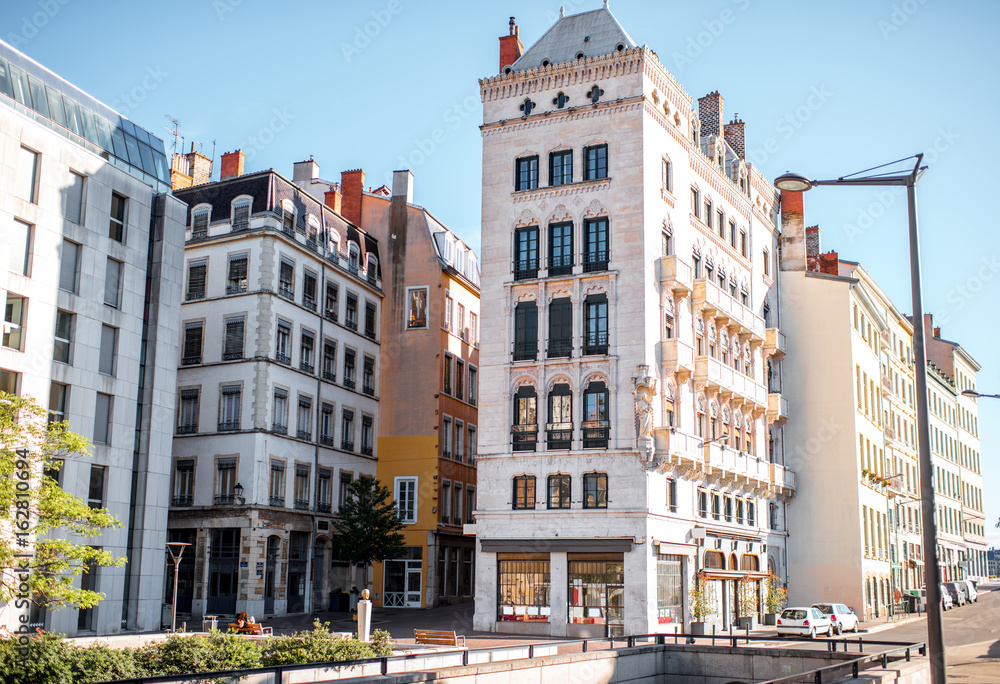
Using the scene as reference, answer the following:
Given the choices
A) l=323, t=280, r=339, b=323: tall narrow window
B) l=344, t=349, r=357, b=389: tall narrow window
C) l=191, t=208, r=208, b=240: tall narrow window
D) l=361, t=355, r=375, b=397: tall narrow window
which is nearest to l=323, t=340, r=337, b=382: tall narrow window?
l=344, t=349, r=357, b=389: tall narrow window

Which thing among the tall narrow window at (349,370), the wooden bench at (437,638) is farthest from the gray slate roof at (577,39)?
the wooden bench at (437,638)

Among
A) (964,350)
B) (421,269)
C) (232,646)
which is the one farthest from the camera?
(964,350)

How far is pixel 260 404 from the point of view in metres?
49.6

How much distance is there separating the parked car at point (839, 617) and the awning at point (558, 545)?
10.1m

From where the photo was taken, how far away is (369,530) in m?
51.8

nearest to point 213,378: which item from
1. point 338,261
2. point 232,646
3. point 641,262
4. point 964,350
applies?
point 338,261

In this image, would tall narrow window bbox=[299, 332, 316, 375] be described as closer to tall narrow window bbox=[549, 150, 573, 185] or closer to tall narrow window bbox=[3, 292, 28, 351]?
tall narrow window bbox=[549, 150, 573, 185]

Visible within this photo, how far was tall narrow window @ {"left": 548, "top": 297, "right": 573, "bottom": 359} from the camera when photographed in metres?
44.7

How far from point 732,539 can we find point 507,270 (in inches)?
680

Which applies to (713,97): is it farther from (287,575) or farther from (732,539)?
(287,575)

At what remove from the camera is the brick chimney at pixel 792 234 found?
2482 inches

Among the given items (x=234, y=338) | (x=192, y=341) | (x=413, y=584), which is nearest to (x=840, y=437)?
(x=413, y=584)

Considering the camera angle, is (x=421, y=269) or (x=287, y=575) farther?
(x=421, y=269)

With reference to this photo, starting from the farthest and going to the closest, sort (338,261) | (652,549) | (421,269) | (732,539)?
(421,269) < (338,261) < (732,539) < (652,549)
